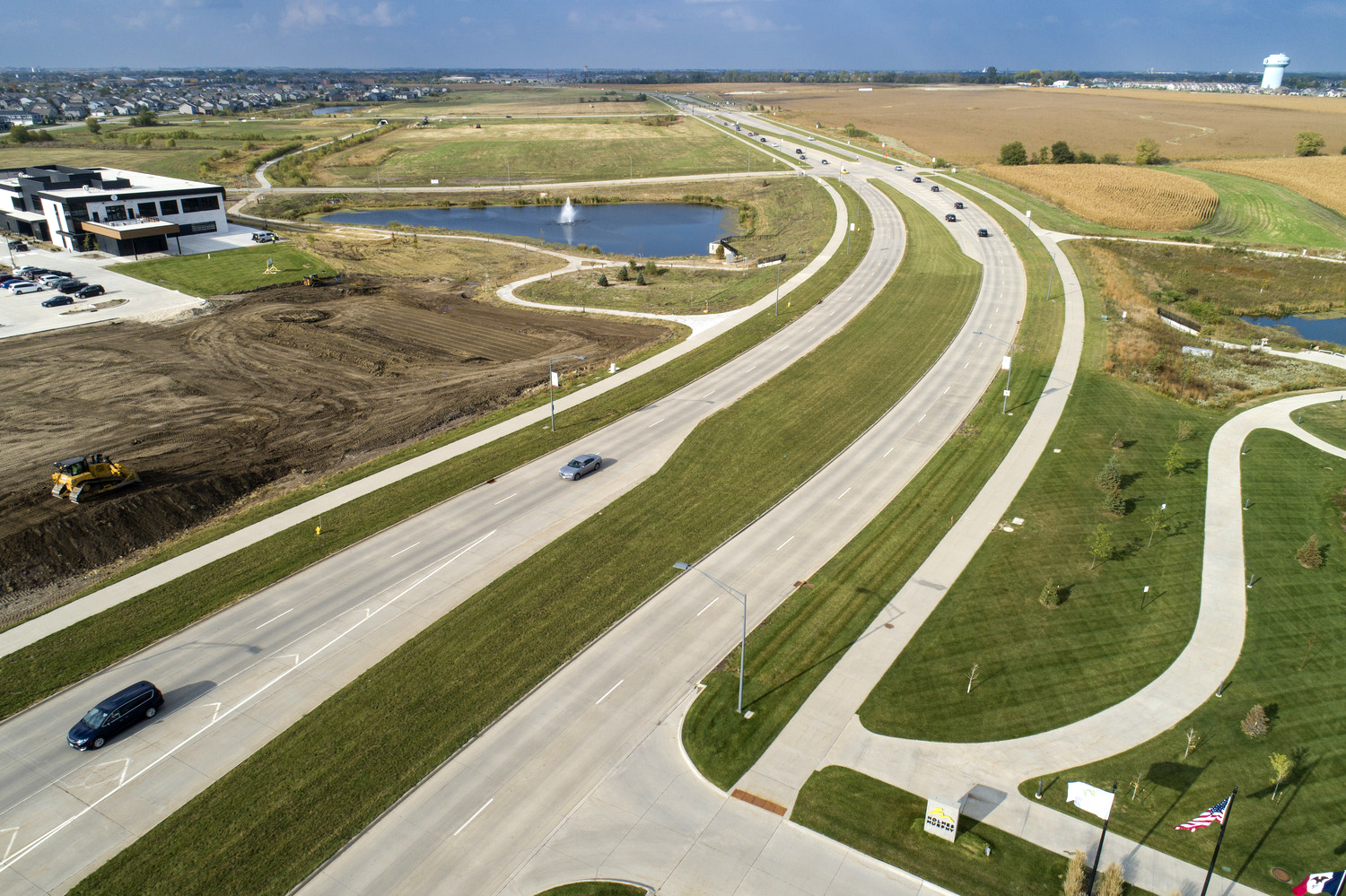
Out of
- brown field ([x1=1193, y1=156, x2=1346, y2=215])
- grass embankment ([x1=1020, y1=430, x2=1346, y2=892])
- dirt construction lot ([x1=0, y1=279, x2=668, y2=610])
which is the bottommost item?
dirt construction lot ([x1=0, y1=279, x2=668, y2=610])

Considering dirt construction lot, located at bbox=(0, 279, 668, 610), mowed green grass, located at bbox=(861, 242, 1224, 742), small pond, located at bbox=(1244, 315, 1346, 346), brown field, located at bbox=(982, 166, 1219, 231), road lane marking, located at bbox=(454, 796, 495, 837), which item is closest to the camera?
road lane marking, located at bbox=(454, 796, 495, 837)

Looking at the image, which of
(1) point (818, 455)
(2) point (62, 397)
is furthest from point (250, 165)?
(1) point (818, 455)

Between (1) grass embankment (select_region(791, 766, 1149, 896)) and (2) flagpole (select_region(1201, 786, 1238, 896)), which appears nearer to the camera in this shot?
(2) flagpole (select_region(1201, 786, 1238, 896))

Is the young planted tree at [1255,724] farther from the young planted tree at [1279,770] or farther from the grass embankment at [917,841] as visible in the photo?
the grass embankment at [917,841]

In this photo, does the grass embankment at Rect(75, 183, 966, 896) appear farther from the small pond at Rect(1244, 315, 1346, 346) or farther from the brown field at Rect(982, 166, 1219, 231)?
the brown field at Rect(982, 166, 1219, 231)

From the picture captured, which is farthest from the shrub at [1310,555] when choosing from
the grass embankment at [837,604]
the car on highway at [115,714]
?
the car on highway at [115,714]

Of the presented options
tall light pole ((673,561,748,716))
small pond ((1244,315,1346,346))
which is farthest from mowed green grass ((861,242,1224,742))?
small pond ((1244,315,1346,346))

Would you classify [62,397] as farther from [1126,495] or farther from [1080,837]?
[1126,495]
